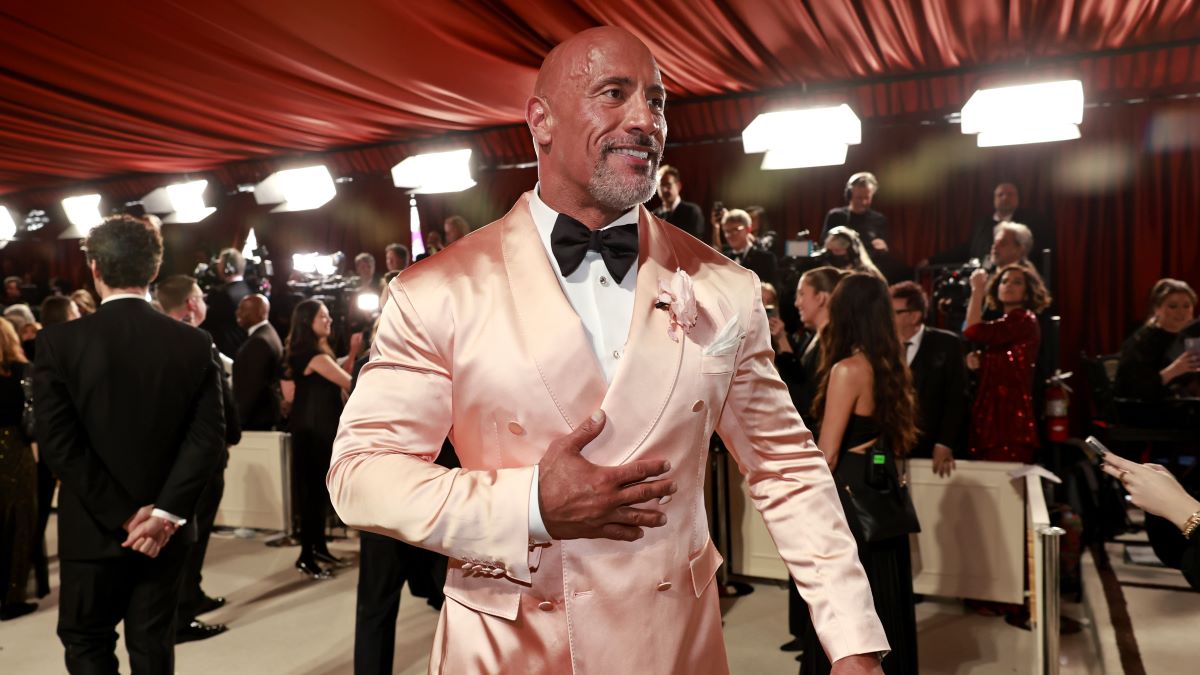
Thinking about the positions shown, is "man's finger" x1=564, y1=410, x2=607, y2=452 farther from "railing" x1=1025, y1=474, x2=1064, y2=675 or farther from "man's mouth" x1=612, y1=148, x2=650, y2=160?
"railing" x1=1025, y1=474, x2=1064, y2=675

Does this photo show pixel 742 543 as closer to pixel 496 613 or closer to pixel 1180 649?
pixel 1180 649

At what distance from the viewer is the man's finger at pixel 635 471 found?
3.74 ft

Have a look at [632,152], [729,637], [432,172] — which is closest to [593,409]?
[632,152]

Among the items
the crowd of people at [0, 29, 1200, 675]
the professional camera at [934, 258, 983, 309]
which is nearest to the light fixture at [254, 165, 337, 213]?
the crowd of people at [0, 29, 1200, 675]

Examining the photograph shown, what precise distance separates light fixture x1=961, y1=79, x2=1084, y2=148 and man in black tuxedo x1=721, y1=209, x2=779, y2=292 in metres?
1.98

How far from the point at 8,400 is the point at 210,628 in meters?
1.54

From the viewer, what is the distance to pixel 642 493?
1.15m

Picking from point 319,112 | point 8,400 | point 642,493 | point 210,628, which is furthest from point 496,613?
point 319,112

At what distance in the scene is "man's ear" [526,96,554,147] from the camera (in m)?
1.43

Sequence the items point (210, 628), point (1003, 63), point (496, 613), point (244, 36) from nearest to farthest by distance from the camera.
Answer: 1. point (496, 613)
2. point (210, 628)
3. point (244, 36)
4. point (1003, 63)

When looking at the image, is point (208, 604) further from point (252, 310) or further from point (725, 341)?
point (725, 341)

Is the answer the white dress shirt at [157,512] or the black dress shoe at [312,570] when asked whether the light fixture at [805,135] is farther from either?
the white dress shirt at [157,512]

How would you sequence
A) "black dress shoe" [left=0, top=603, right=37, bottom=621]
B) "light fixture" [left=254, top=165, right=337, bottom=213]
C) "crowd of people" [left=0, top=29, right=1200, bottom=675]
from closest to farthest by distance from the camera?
"crowd of people" [left=0, top=29, right=1200, bottom=675] < "black dress shoe" [left=0, top=603, right=37, bottom=621] < "light fixture" [left=254, top=165, right=337, bottom=213]

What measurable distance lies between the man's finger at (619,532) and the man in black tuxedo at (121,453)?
2.14 meters
